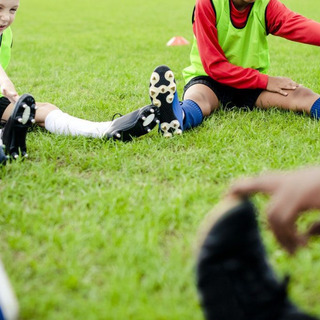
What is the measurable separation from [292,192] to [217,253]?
0.82 ft

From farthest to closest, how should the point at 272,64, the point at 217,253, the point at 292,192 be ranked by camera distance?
1. the point at 272,64
2. the point at 217,253
3. the point at 292,192

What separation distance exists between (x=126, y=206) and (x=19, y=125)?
0.77 metres

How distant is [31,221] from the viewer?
5.72ft

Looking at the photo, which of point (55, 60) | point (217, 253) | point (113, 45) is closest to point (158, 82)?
point (217, 253)

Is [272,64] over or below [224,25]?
below

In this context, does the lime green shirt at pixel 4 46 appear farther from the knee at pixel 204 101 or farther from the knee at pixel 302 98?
the knee at pixel 302 98

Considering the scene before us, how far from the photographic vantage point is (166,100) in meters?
2.56

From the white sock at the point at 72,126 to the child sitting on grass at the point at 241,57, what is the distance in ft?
1.78

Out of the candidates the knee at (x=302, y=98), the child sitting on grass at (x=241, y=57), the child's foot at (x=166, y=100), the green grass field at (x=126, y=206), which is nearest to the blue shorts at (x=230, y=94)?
the child sitting on grass at (x=241, y=57)

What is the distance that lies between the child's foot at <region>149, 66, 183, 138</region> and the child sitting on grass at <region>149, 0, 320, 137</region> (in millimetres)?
213

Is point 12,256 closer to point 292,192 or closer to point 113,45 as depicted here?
point 292,192

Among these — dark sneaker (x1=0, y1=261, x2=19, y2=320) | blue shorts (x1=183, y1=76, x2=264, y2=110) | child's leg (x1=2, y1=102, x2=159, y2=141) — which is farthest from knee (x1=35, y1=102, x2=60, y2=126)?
dark sneaker (x1=0, y1=261, x2=19, y2=320)

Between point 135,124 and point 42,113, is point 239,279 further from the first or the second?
point 42,113

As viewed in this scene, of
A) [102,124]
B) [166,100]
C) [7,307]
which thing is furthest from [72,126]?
[7,307]
